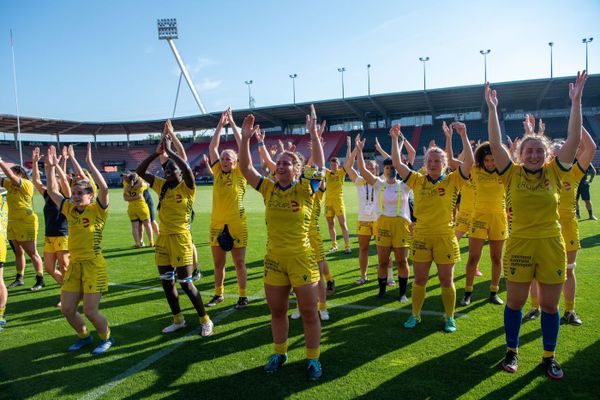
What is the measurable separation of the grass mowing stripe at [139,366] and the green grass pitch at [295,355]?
2cm

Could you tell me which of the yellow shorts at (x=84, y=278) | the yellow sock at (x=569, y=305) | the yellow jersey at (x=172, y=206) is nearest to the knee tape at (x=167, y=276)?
the yellow jersey at (x=172, y=206)

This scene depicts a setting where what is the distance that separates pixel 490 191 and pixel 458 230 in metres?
1.26

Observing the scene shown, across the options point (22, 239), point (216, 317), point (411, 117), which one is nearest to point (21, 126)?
point (411, 117)

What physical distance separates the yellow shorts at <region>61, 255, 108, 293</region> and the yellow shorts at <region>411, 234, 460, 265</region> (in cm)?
355

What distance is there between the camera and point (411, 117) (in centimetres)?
5212

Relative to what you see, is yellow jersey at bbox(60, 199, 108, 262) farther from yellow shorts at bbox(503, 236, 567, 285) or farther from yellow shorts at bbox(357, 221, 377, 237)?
yellow shorts at bbox(503, 236, 567, 285)

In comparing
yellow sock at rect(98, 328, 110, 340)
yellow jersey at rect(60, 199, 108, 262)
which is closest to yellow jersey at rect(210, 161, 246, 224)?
yellow jersey at rect(60, 199, 108, 262)

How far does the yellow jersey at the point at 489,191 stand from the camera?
5.30 metres

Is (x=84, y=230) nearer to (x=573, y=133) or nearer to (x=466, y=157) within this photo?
(x=466, y=157)

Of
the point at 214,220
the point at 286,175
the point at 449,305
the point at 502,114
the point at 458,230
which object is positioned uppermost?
the point at 502,114

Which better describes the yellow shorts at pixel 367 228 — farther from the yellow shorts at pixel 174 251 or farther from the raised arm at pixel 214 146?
the yellow shorts at pixel 174 251

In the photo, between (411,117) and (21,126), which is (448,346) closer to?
(411,117)

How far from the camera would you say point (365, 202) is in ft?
22.5

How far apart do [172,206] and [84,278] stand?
1.23 metres
